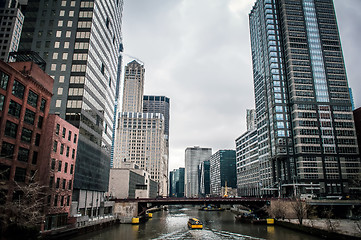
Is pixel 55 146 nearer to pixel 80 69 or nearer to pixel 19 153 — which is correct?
pixel 19 153

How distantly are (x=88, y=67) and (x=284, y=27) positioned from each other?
11820 centimetres

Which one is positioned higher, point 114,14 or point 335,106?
point 114,14

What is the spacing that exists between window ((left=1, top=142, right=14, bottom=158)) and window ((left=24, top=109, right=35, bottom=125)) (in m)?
6.43

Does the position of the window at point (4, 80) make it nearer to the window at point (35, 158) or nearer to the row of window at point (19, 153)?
the row of window at point (19, 153)

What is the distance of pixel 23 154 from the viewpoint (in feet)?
169

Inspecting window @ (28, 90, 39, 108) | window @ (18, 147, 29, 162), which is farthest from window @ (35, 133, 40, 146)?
window @ (28, 90, 39, 108)

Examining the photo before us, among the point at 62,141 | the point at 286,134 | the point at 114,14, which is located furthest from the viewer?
the point at 286,134

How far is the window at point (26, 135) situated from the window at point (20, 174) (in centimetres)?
562

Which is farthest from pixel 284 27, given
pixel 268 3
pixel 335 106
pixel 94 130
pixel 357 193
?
pixel 94 130

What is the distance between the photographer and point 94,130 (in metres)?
86.0

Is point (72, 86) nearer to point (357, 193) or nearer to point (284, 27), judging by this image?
point (284, 27)

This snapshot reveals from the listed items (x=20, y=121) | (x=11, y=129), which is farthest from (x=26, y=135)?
(x=11, y=129)

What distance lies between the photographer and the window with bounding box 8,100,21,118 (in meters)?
48.6

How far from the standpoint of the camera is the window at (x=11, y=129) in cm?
4772
